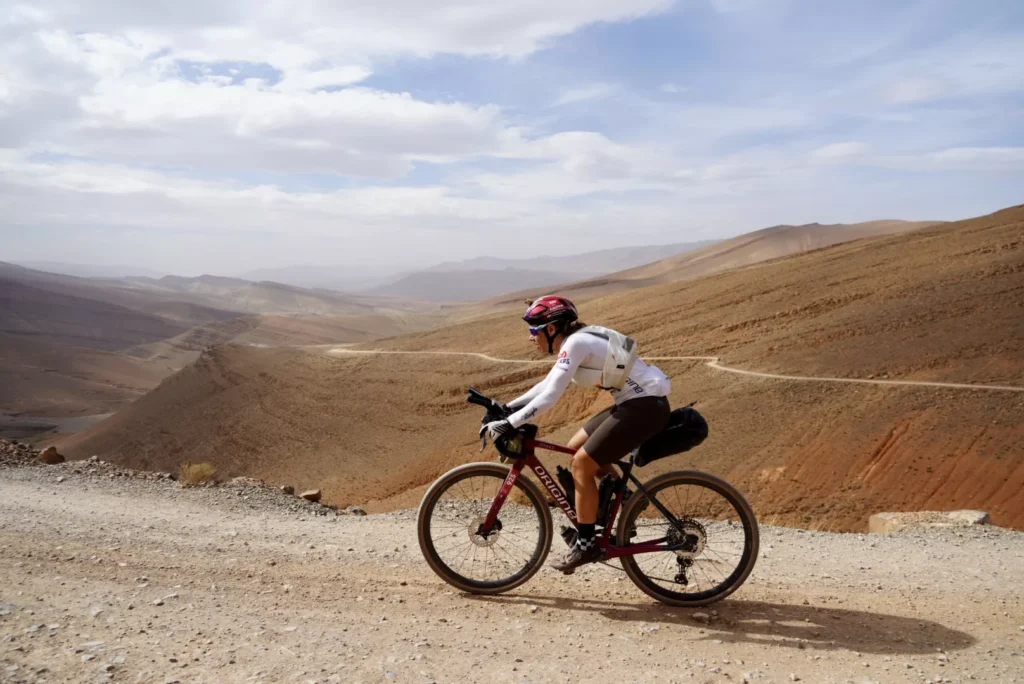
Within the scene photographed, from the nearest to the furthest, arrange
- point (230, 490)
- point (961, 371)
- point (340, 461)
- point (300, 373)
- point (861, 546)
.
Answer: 1. point (861, 546)
2. point (230, 490)
3. point (961, 371)
4. point (340, 461)
5. point (300, 373)

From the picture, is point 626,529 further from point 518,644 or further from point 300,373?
point 300,373

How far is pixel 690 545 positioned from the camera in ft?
15.9

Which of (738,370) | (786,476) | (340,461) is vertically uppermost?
(738,370)

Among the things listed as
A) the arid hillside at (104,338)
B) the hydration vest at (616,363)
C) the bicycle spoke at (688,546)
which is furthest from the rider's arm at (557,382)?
the arid hillside at (104,338)

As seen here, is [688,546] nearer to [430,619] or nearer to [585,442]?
[585,442]

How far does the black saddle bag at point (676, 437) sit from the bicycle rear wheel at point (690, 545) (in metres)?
0.20

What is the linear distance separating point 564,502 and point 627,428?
69 cm

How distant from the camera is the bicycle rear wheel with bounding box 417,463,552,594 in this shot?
5.01 m

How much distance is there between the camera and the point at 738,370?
74.7 ft

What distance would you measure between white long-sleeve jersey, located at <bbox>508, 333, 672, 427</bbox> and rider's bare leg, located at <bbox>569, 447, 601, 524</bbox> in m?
0.38

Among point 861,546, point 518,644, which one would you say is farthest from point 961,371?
point 518,644

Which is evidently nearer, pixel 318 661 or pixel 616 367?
pixel 318 661

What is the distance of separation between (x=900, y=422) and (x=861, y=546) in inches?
434

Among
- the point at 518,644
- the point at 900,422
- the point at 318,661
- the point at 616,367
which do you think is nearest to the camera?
the point at 318,661
